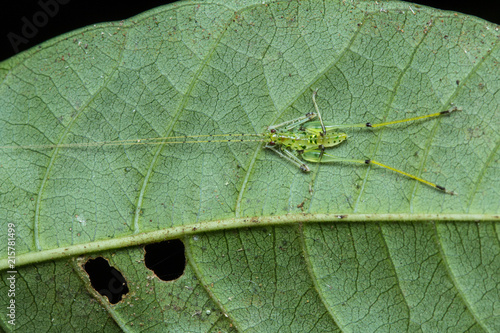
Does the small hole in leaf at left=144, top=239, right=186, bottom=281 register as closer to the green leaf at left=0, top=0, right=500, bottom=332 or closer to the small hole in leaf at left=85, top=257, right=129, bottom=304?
the green leaf at left=0, top=0, right=500, bottom=332

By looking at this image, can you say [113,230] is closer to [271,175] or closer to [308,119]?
[271,175]

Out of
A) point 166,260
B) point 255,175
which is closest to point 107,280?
point 166,260

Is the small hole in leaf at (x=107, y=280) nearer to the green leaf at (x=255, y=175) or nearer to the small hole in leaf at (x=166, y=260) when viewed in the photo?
the green leaf at (x=255, y=175)

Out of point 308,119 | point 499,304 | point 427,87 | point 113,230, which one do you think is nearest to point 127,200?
point 113,230

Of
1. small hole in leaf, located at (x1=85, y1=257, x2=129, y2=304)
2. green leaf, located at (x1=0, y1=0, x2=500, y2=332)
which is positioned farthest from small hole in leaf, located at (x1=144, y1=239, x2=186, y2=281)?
small hole in leaf, located at (x1=85, y1=257, x2=129, y2=304)

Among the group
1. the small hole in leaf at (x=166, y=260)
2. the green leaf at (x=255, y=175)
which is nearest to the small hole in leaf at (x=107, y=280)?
the green leaf at (x=255, y=175)
